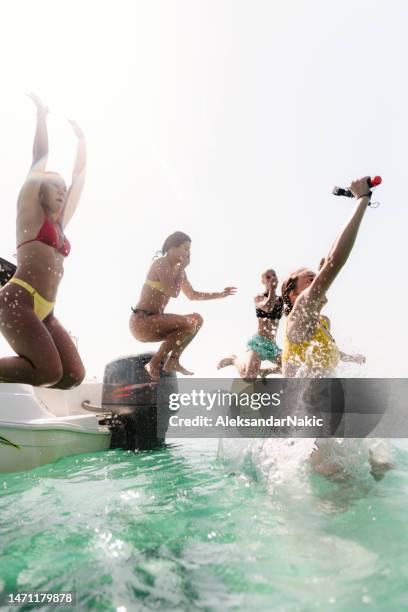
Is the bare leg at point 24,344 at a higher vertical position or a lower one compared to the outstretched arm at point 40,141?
lower

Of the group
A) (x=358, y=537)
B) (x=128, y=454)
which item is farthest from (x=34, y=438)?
(x=358, y=537)

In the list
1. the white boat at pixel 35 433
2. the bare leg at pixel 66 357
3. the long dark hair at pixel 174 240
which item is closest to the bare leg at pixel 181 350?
the long dark hair at pixel 174 240

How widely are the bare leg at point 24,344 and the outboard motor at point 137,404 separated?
136 inches

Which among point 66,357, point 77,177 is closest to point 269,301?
point 77,177

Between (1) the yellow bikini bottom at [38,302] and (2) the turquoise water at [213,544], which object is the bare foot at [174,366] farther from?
(1) the yellow bikini bottom at [38,302]

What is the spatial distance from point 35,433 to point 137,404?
5.05ft

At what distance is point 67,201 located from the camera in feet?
12.0

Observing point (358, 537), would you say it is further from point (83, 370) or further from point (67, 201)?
point (67, 201)

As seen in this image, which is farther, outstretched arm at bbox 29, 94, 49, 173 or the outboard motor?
the outboard motor

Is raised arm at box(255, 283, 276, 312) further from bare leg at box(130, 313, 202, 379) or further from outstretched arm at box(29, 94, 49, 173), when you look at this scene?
outstretched arm at box(29, 94, 49, 173)

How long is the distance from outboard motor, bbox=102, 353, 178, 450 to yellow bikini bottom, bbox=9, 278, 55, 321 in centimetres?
330

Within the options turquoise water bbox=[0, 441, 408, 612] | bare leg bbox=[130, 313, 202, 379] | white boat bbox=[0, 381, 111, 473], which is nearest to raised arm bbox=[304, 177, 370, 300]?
turquoise water bbox=[0, 441, 408, 612]

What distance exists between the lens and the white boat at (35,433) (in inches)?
204

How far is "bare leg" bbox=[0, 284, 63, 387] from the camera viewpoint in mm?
2916
